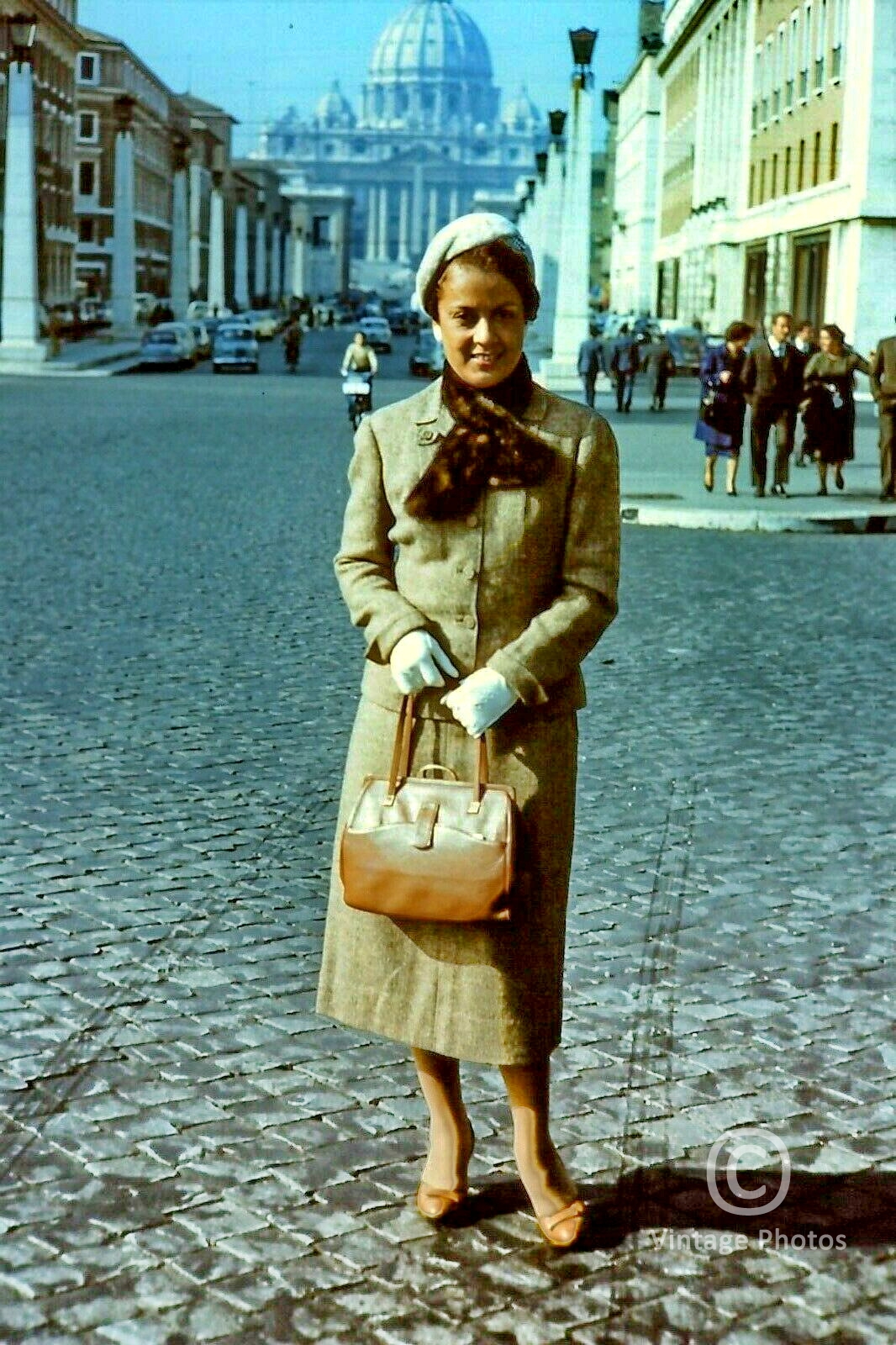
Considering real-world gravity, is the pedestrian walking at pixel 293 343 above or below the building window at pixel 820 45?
below

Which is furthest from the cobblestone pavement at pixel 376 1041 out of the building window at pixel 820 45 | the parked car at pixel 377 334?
the parked car at pixel 377 334

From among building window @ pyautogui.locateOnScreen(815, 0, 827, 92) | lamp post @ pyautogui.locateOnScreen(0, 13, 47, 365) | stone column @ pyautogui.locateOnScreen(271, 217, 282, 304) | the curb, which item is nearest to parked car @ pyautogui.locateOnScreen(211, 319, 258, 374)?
lamp post @ pyautogui.locateOnScreen(0, 13, 47, 365)

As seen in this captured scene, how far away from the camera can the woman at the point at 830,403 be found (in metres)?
18.1

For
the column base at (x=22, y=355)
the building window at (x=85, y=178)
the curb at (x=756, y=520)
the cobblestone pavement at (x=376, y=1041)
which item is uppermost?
the building window at (x=85, y=178)

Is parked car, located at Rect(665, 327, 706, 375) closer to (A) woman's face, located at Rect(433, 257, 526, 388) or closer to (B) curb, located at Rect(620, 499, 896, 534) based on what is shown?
(B) curb, located at Rect(620, 499, 896, 534)

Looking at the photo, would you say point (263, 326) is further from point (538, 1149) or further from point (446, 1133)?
point (538, 1149)

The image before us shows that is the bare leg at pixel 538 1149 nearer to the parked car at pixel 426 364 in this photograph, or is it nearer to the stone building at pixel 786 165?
the stone building at pixel 786 165

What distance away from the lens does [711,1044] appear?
182 inches

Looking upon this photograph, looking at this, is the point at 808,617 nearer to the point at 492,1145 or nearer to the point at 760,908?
the point at 760,908

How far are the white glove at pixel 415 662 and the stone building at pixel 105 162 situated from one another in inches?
3818

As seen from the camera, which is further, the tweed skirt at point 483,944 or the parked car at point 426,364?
the parked car at point 426,364

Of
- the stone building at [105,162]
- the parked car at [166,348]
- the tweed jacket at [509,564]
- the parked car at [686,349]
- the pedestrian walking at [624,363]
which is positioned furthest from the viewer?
the stone building at [105,162]

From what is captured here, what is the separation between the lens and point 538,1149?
12.0 ft

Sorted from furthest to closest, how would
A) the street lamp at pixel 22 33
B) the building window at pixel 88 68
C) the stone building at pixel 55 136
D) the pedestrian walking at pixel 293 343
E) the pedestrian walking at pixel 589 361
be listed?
the building window at pixel 88 68, the stone building at pixel 55 136, the pedestrian walking at pixel 293 343, the street lamp at pixel 22 33, the pedestrian walking at pixel 589 361
